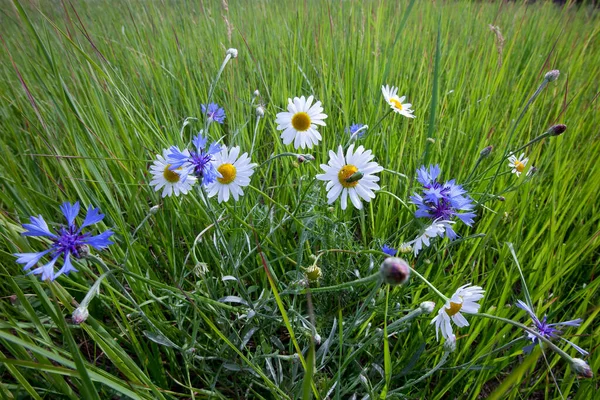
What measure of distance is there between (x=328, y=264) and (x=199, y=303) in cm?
34

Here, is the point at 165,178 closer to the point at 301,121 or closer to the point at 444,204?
the point at 301,121

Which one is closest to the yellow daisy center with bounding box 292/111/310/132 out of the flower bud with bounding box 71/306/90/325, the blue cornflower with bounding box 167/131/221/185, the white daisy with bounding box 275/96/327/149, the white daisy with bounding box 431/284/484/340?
the white daisy with bounding box 275/96/327/149

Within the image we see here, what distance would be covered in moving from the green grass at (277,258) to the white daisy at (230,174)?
0.07m

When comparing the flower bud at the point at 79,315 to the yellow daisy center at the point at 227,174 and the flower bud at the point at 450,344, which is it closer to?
the yellow daisy center at the point at 227,174

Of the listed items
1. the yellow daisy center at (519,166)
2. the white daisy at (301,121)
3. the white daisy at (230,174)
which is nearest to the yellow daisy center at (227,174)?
the white daisy at (230,174)

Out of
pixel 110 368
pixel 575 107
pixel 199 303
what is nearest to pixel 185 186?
pixel 199 303

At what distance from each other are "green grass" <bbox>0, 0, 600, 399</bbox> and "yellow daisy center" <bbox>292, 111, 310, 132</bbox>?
17 centimetres

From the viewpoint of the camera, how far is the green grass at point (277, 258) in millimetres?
691

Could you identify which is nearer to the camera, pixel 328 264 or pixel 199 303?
pixel 199 303

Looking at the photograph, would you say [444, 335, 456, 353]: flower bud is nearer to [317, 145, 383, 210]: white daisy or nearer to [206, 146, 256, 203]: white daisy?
[317, 145, 383, 210]: white daisy

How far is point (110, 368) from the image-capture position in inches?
33.3

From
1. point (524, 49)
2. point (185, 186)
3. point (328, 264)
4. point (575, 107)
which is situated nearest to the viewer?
point (185, 186)

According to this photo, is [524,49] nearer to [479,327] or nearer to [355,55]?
[355,55]

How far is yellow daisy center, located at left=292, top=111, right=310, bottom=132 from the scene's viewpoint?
96 cm
